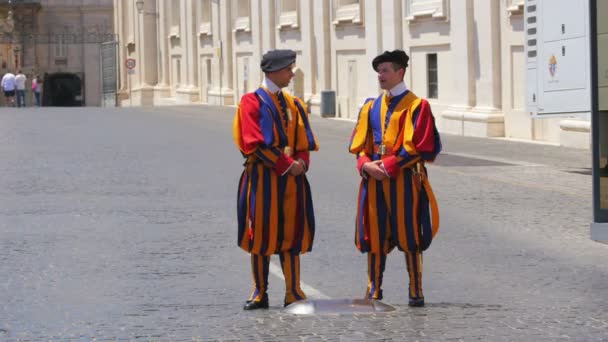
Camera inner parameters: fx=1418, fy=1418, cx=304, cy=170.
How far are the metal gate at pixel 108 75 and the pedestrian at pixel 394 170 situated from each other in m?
53.1

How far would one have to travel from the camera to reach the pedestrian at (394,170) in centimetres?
858

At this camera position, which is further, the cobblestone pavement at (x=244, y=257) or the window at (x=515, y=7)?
the window at (x=515, y=7)

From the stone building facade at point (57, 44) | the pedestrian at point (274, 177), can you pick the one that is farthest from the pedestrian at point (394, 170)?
the stone building facade at point (57, 44)

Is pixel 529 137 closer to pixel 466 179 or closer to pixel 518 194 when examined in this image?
pixel 466 179

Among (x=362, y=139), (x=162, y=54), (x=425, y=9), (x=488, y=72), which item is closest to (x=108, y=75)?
(x=162, y=54)

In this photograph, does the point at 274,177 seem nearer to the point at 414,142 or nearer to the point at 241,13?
the point at 414,142

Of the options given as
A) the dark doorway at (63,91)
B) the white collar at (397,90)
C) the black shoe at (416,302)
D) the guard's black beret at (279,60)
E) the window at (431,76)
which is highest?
the dark doorway at (63,91)

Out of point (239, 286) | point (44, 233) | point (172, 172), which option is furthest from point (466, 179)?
point (239, 286)

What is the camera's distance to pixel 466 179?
18.7 meters

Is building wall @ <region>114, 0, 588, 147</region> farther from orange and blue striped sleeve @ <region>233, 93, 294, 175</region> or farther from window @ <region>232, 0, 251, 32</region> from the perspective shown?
orange and blue striped sleeve @ <region>233, 93, 294, 175</region>

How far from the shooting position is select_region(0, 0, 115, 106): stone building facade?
74.2m

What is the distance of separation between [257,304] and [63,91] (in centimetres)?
7011

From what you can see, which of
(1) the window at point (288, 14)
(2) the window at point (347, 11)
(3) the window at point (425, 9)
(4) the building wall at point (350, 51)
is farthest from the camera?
(1) the window at point (288, 14)

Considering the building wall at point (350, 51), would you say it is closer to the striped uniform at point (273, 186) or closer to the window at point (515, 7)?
the window at point (515, 7)
